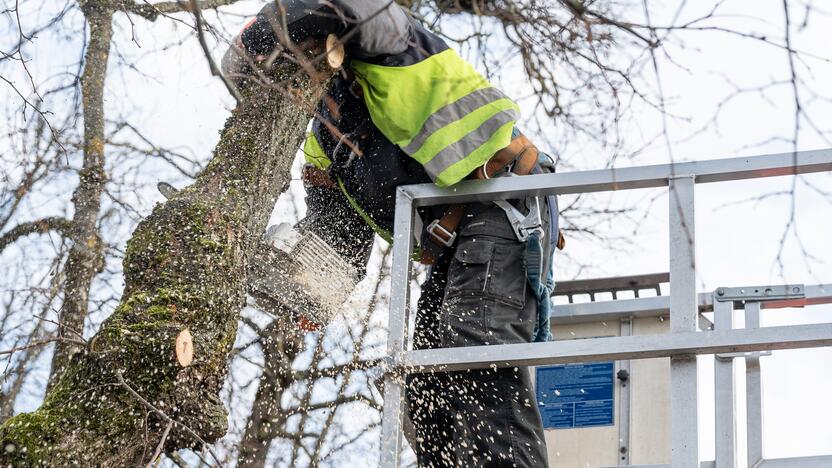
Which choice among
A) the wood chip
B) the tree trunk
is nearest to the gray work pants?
the wood chip

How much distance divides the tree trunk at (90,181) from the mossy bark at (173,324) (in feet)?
8.57

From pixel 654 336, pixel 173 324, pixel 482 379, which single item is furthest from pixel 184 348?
pixel 654 336

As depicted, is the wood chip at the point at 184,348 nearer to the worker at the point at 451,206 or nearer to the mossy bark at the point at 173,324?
the mossy bark at the point at 173,324

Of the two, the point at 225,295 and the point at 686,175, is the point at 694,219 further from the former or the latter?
the point at 225,295

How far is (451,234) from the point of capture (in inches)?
161

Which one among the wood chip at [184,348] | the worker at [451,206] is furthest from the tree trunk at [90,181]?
the wood chip at [184,348]

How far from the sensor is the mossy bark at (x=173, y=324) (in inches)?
124

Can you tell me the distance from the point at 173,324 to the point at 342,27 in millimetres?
1238

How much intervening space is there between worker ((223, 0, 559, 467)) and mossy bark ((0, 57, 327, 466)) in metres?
0.36

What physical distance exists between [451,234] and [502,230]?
0.62 ft

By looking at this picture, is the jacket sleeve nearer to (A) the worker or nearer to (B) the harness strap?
(A) the worker

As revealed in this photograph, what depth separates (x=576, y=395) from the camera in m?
4.92

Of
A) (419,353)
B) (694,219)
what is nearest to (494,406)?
(419,353)

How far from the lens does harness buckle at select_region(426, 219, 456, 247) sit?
161 inches
